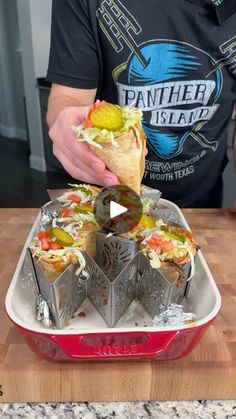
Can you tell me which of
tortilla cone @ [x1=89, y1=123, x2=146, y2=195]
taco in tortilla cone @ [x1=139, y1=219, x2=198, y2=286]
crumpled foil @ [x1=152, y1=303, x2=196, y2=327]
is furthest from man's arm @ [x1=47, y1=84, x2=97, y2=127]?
crumpled foil @ [x1=152, y1=303, x2=196, y2=327]

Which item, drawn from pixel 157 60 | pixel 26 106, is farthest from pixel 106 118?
pixel 26 106

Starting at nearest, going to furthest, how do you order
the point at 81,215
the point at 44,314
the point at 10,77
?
the point at 44,314 → the point at 81,215 → the point at 10,77

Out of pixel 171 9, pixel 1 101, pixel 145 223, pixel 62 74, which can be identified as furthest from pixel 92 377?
pixel 1 101

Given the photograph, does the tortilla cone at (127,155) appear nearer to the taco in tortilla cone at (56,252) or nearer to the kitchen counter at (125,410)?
the taco in tortilla cone at (56,252)

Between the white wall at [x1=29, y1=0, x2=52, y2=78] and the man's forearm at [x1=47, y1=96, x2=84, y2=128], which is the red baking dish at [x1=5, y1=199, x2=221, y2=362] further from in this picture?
the white wall at [x1=29, y1=0, x2=52, y2=78]

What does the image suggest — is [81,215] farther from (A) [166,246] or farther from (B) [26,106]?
(B) [26,106]

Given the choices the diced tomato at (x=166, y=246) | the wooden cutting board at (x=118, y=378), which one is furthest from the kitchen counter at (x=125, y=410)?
the diced tomato at (x=166, y=246)
